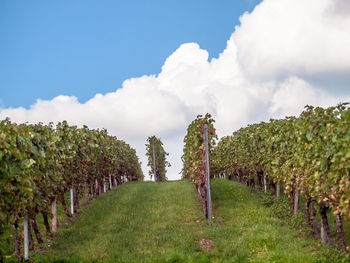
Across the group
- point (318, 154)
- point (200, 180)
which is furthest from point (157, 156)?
point (318, 154)

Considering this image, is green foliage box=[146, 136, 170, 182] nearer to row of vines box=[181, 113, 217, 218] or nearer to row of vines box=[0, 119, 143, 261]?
row of vines box=[0, 119, 143, 261]

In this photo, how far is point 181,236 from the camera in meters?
14.6

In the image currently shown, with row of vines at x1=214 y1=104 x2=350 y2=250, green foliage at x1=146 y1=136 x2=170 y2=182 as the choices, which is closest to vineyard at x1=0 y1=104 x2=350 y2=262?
row of vines at x1=214 y1=104 x2=350 y2=250

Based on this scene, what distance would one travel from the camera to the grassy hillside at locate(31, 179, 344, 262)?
11984 millimetres

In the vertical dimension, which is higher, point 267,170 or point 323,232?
point 267,170

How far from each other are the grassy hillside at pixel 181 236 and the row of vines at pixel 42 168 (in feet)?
5.18

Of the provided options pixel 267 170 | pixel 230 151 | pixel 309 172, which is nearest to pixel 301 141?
pixel 309 172

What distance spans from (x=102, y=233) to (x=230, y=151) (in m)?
16.5

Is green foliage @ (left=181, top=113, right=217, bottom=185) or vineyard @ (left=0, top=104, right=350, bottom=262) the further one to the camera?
green foliage @ (left=181, top=113, right=217, bottom=185)

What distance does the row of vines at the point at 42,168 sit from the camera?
960 cm

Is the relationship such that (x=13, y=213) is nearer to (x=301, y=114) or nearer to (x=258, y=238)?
(x=258, y=238)

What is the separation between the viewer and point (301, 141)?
13438 millimetres

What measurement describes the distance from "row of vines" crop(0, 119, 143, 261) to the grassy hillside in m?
1.58

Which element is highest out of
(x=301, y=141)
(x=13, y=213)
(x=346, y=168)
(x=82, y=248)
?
(x=301, y=141)
